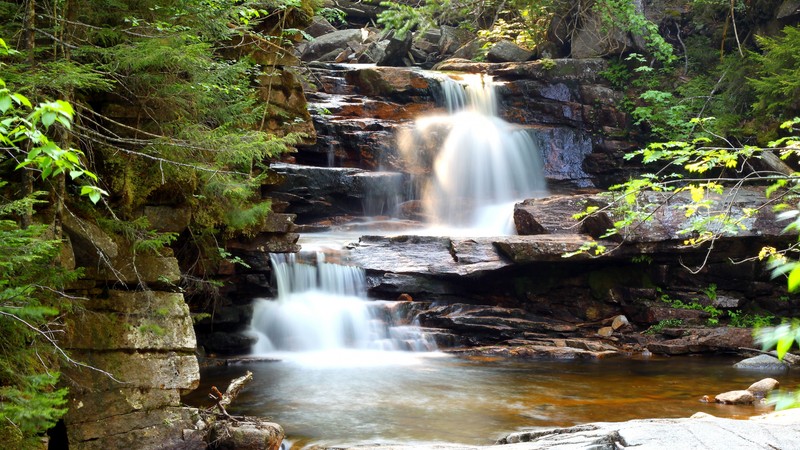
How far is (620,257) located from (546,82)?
7.72 metres

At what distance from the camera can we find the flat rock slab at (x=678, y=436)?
3.93 metres

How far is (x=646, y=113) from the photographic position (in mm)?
18344

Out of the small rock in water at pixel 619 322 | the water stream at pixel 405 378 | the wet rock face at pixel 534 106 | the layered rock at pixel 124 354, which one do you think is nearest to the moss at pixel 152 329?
the layered rock at pixel 124 354

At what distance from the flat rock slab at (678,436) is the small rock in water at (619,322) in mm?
9116

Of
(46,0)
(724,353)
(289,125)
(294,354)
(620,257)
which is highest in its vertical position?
(46,0)

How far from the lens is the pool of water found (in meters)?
7.40

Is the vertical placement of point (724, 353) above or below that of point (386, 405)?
below

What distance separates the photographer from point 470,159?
17.9 metres

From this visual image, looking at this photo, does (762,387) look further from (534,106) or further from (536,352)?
(534,106)

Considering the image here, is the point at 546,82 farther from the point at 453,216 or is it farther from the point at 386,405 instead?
the point at 386,405

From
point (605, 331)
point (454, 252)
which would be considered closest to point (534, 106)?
point (454, 252)

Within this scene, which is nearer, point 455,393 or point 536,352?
point 455,393

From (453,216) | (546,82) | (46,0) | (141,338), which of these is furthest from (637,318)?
(46,0)

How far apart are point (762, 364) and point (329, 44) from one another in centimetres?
1878
